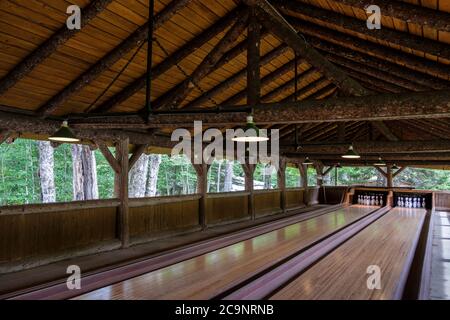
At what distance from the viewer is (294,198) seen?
56.1ft

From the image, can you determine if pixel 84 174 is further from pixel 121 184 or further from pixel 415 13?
pixel 415 13

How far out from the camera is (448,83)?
5418 millimetres

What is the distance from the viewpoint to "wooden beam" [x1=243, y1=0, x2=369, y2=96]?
438 cm

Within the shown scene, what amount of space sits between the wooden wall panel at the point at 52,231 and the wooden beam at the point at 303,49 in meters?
4.88

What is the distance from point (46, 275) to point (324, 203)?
17.1m

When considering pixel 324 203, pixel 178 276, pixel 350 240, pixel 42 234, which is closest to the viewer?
pixel 178 276

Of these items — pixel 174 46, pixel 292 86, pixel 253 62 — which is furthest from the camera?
pixel 292 86

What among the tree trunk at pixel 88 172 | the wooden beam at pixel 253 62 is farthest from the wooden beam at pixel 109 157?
the tree trunk at pixel 88 172

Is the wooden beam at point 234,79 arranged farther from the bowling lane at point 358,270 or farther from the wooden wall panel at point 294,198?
the wooden wall panel at point 294,198

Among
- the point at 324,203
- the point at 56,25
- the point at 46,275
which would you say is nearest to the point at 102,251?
the point at 46,275

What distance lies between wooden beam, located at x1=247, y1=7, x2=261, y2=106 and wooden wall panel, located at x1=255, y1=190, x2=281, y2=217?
8703mm

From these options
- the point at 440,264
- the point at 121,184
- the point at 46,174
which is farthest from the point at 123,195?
the point at 46,174

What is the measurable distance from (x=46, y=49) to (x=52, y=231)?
3.18m

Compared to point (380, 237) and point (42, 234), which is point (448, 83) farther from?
point (42, 234)
